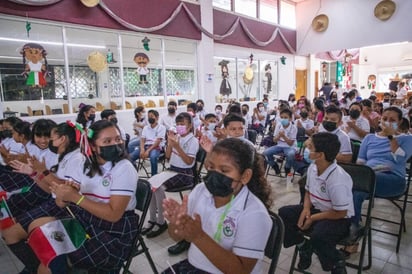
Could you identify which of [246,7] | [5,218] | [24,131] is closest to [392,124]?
[5,218]

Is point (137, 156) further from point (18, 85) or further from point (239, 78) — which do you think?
point (239, 78)

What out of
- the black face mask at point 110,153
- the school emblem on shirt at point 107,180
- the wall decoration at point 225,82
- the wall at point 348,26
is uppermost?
the wall at point 348,26

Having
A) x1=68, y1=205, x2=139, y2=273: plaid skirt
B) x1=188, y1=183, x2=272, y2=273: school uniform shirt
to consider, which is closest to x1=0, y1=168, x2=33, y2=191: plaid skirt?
x1=68, y1=205, x2=139, y2=273: plaid skirt

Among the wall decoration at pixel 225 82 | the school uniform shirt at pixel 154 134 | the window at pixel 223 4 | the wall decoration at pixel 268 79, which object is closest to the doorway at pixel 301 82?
the wall decoration at pixel 268 79

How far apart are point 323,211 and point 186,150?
5.01 feet

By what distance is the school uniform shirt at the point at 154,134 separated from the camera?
4.37 meters

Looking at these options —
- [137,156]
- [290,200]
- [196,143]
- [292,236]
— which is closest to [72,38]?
[137,156]

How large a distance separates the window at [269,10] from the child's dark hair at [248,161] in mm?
9731

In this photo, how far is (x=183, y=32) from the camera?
7.47 meters

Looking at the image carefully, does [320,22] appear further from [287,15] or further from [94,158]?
[94,158]

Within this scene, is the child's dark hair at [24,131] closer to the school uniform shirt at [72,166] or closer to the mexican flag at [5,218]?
the mexican flag at [5,218]

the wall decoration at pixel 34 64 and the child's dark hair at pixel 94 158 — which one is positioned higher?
the wall decoration at pixel 34 64

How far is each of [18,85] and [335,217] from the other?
600 centimetres

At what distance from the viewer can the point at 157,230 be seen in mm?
2719
